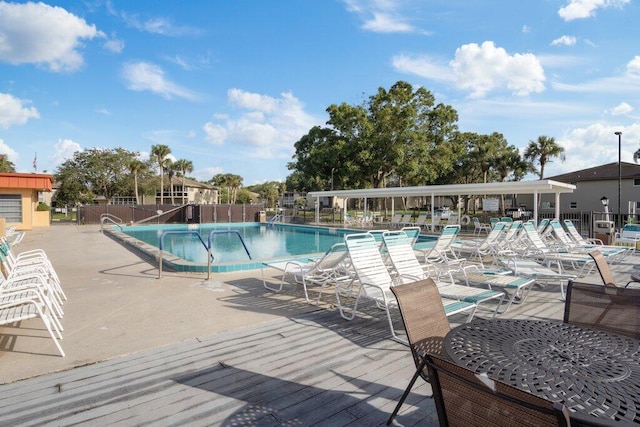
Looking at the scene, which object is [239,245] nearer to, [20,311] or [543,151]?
[20,311]

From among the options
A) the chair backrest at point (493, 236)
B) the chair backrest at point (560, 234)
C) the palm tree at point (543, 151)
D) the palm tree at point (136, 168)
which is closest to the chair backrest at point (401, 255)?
the chair backrest at point (493, 236)

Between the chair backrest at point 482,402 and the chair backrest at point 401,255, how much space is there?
132 inches

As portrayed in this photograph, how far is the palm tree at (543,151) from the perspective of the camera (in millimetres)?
33406

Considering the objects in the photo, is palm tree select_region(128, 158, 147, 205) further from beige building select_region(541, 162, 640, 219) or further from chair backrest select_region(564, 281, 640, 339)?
chair backrest select_region(564, 281, 640, 339)

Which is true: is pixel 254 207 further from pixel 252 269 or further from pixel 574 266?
A: pixel 574 266

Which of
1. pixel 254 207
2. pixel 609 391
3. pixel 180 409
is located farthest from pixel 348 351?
pixel 254 207

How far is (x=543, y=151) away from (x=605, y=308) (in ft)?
121

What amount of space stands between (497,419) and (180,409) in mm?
2059

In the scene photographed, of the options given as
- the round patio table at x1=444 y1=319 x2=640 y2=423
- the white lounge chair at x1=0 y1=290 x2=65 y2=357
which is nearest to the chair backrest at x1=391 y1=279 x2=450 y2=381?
the round patio table at x1=444 y1=319 x2=640 y2=423

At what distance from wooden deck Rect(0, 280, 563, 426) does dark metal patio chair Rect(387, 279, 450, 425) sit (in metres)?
0.44

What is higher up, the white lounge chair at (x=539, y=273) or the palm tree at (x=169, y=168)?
the palm tree at (x=169, y=168)

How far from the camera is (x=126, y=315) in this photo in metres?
4.68

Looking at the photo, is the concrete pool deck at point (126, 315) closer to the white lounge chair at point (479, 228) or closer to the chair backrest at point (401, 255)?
the chair backrest at point (401, 255)

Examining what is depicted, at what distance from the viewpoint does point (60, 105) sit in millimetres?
24203
